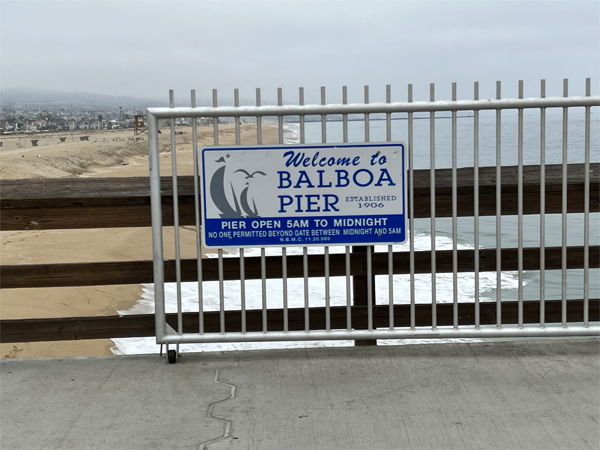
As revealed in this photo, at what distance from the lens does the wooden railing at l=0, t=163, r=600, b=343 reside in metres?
5.02

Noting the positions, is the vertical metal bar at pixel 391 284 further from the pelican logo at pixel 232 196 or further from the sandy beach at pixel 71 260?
the sandy beach at pixel 71 260

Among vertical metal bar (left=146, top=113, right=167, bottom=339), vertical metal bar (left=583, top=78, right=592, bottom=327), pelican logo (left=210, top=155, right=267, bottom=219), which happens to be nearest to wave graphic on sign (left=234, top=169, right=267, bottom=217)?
pelican logo (left=210, top=155, right=267, bottom=219)

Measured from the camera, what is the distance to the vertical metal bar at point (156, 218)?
4.82 metres

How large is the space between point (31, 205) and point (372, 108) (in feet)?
8.11

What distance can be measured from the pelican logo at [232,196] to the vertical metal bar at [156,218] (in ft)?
1.30

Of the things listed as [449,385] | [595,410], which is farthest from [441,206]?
[595,410]

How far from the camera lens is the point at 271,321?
16.9 ft

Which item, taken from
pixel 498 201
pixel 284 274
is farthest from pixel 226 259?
pixel 498 201

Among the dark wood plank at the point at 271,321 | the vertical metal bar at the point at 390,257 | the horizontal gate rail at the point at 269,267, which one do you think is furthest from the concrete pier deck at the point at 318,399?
the horizontal gate rail at the point at 269,267

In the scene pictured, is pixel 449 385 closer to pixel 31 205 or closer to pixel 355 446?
pixel 355 446

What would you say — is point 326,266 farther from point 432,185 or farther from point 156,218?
point 156,218

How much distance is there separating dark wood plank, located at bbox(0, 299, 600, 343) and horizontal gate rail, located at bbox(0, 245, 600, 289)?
0.27 meters

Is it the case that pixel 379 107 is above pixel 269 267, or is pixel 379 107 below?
above

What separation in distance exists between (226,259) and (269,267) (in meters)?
0.32
